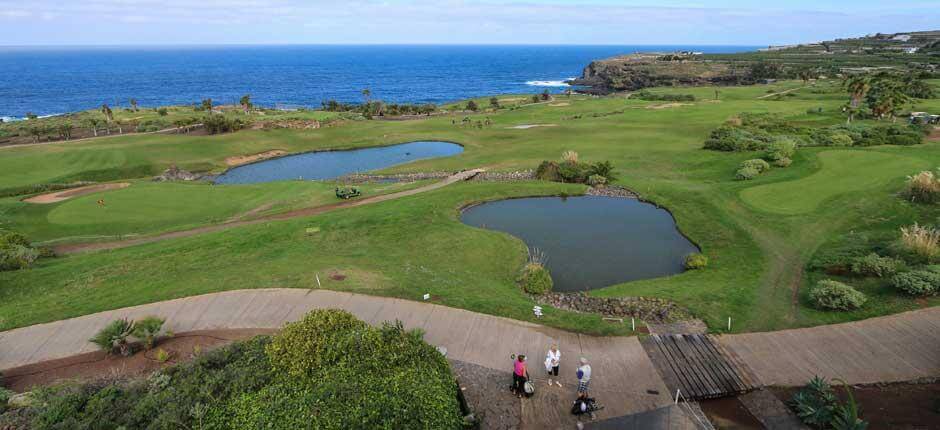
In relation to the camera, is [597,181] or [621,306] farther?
[597,181]

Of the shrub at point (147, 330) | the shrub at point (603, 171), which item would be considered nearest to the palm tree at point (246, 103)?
the shrub at point (603, 171)

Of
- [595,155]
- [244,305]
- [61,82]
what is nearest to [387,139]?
[595,155]

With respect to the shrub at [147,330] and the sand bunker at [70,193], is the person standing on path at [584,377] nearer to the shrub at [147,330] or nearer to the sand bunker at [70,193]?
the shrub at [147,330]

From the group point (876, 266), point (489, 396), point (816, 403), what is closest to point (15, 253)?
point (489, 396)

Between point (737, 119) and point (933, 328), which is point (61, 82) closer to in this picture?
point (737, 119)

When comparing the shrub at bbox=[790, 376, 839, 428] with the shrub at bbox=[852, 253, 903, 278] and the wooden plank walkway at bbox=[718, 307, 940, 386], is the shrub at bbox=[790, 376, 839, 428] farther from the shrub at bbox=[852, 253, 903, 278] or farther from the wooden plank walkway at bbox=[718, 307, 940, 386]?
the shrub at bbox=[852, 253, 903, 278]

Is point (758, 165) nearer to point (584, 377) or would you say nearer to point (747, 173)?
point (747, 173)
